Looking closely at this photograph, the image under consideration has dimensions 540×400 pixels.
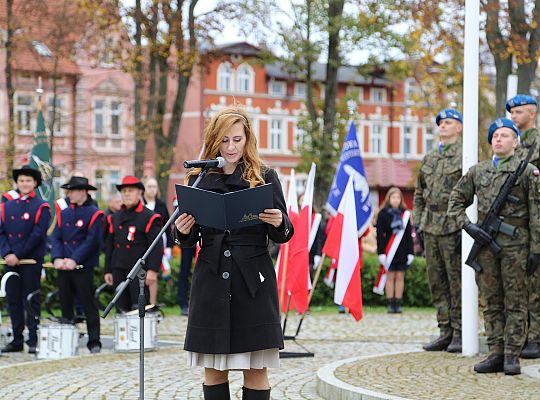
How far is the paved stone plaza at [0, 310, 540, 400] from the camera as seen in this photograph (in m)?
9.05

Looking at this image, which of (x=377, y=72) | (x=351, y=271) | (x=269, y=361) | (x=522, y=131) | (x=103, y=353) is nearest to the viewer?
(x=269, y=361)

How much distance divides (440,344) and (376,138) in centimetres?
6931

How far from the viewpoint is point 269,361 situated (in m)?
6.58

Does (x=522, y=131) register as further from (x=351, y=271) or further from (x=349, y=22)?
(x=349, y=22)

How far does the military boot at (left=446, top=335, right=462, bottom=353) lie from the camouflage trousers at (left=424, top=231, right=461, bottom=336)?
60mm

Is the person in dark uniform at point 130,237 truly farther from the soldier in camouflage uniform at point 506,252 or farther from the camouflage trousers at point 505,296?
the camouflage trousers at point 505,296

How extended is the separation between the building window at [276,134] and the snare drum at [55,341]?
62881mm

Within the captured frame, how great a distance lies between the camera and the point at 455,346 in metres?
11.7

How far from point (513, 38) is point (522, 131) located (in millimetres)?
11326

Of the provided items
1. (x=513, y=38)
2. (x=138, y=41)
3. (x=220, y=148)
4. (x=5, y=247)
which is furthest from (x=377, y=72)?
(x=220, y=148)

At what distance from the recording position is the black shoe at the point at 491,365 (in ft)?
32.7

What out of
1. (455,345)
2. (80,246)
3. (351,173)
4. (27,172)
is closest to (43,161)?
(27,172)

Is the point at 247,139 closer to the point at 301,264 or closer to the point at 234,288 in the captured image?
the point at 234,288

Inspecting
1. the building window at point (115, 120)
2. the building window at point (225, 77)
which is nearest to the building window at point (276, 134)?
the building window at point (225, 77)
